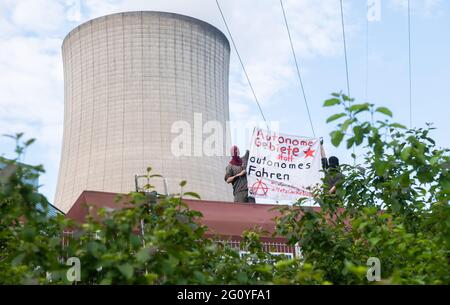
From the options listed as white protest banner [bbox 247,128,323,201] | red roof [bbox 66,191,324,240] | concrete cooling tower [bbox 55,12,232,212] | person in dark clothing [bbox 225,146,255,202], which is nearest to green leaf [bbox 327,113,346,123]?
red roof [bbox 66,191,324,240]

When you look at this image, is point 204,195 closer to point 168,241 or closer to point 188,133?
point 188,133

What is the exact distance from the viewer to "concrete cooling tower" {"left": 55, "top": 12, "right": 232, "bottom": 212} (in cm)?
1969

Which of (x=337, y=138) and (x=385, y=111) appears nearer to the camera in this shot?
(x=385, y=111)

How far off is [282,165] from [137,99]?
34.1ft

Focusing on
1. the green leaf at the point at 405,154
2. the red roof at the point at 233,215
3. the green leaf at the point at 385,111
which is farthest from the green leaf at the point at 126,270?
the red roof at the point at 233,215

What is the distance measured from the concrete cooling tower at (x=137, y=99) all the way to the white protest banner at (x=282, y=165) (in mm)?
8190

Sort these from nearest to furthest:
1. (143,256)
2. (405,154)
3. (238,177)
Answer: (143,256) < (405,154) < (238,177)

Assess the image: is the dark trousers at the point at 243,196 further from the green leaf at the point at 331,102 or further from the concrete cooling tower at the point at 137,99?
the concrete cooling tower at the point at 137,99

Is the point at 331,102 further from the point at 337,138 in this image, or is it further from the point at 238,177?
the point at 238,177

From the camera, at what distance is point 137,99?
20.7 metres

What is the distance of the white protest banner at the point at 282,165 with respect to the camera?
10.9 m

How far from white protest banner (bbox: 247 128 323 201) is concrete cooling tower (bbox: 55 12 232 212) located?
26.9ft

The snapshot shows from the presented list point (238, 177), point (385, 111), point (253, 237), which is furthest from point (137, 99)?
point (385, 111)

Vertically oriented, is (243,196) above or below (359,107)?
above
